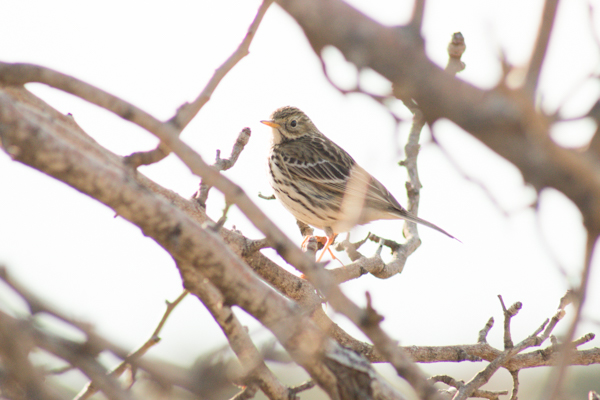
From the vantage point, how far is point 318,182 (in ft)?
32.6

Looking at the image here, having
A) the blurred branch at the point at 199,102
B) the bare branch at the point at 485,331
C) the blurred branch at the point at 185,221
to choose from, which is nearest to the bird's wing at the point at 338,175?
the bare branch at the point at 485,331

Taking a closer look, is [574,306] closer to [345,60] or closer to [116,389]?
[345,60]

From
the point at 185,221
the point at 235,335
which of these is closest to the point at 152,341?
the point at 235,335

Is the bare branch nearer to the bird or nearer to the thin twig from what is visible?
the bird

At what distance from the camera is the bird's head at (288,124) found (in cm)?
1101

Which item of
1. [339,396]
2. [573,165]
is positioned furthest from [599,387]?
[573,165]

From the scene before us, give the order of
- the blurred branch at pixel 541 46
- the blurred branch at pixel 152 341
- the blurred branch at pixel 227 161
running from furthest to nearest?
the blurred branch at pixel 227 161, the blurred branch at pixel 152 341, the blurred branch at pixel 541 46

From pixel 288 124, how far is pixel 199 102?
783cm

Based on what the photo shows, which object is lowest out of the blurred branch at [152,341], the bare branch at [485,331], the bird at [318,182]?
the blurred branch at [152,341]

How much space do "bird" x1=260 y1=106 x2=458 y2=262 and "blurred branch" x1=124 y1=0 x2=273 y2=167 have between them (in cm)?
510

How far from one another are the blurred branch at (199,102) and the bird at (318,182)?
5099 mm

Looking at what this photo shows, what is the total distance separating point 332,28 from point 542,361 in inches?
209

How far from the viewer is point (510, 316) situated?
5.56 m

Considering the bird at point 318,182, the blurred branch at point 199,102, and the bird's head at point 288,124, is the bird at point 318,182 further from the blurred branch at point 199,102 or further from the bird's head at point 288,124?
the blurred branch at point 199,102
